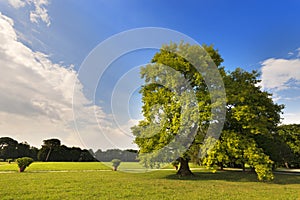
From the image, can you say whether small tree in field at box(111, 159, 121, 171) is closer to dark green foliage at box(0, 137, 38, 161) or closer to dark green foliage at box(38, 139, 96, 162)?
dark green foliage at box(38, 139, 96, 162)

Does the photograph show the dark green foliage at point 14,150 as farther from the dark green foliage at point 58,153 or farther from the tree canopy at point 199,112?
the tree canopy at point 199,112

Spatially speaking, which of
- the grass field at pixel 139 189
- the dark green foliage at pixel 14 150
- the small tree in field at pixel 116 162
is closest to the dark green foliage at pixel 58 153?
the dark green foliage at pixel 14 150

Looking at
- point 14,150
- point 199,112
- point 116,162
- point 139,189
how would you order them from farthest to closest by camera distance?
1. point 14,150
2. point 116,162
3. point 199,112
4. point 139,189

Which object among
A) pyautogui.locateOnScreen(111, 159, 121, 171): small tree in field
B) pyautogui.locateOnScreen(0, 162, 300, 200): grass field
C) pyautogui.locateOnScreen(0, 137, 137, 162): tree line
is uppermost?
pyautogui.locateOnScreen(0, 137, 137, 162): tree line

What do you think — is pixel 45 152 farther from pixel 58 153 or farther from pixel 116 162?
pixel 116 162

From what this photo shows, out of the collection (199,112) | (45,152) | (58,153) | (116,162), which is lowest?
(116,162)

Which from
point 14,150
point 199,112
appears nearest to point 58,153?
point 14,150

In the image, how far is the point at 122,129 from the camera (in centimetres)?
Answer: 1493

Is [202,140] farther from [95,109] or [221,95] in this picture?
[95,109]

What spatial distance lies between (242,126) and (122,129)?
9487mm

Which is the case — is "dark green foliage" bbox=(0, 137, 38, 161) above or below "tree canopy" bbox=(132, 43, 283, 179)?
above

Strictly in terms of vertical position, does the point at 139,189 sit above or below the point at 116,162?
below

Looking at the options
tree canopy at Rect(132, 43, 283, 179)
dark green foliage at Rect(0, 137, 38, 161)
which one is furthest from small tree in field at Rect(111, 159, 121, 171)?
dark green foliage at Rect(0, 137, 38, 161)

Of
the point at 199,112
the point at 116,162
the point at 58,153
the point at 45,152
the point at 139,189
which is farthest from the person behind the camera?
the point at 58,153
